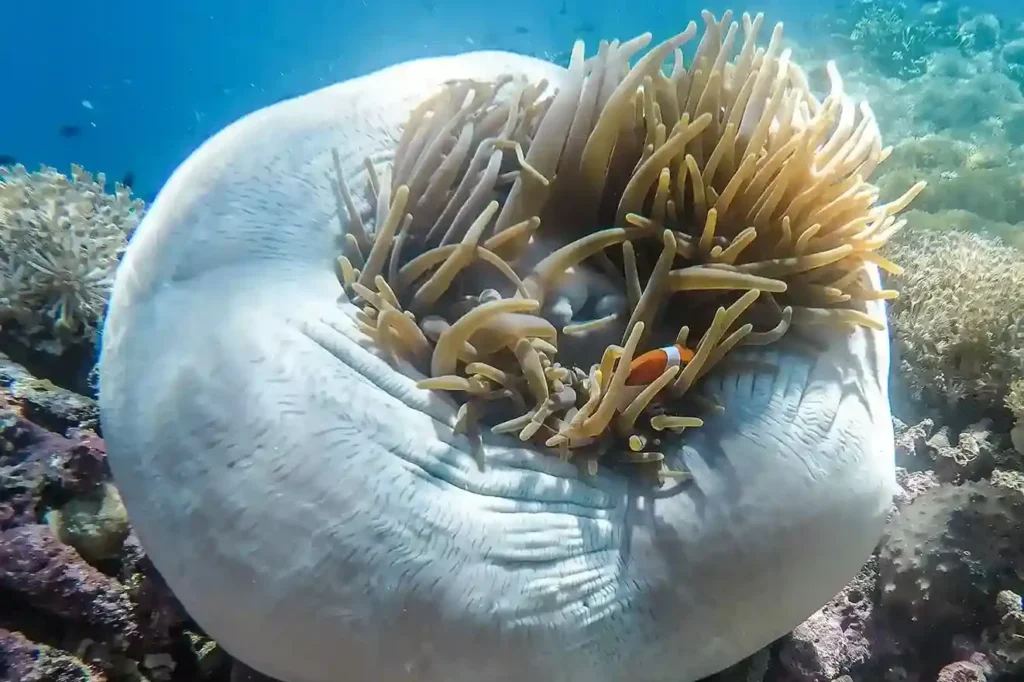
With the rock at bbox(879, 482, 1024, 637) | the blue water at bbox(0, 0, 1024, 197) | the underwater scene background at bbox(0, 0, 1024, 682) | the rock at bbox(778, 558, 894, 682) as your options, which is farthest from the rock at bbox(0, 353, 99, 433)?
the blue water at bbox(0, 0, 1024, 197)

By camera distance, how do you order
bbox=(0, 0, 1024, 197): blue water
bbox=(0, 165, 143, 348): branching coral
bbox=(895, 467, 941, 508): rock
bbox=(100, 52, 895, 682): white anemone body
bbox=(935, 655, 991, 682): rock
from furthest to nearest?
bbox=(0, 0, 1024, 197): blue water → bbox=(0, 165, 143, 348): branching coral → bbox=(895, 467, 941, 508): rock → bbox=(935, 655, 991, 682): rock → bbox=(100, 52, 895, 682): white anemone body

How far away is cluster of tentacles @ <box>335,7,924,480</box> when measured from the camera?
1.29 meters

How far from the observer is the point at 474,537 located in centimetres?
115

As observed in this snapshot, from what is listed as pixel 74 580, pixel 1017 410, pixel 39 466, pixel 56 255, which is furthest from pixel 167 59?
pixel 1017 410

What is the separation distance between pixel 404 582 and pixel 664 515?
1.36 feet

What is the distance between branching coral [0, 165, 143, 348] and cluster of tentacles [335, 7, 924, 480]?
1.20m

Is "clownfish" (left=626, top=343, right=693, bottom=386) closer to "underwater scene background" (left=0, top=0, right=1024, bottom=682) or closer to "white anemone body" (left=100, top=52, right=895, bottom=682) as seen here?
"white anemone body" (left=100, top=52, right=895, bottom=682)

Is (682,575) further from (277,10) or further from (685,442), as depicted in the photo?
(277,10)

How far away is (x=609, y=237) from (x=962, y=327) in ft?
3.62

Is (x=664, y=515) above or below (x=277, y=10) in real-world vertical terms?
below

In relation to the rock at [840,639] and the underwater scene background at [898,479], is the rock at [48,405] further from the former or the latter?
the rock at [840,639]

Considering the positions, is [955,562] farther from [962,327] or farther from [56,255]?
[56,255]

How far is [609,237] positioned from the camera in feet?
4.50

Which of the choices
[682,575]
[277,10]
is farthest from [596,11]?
[682,575]
